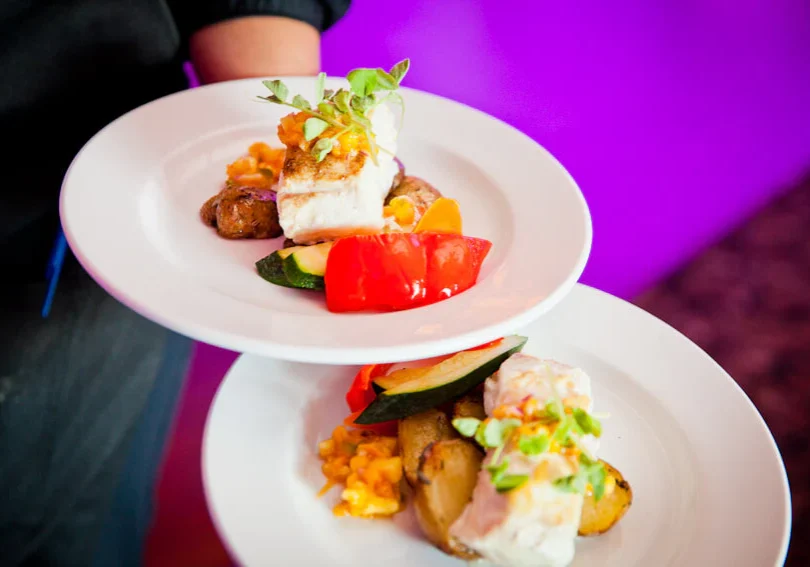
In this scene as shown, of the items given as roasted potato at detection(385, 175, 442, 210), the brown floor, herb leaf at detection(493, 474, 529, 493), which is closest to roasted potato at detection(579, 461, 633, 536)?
herb leaf at detection(493, 474, 529, 493)

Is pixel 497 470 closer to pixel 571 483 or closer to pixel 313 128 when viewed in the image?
pixel 571 483

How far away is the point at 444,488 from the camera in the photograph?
939 mm

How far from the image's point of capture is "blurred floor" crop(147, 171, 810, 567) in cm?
176

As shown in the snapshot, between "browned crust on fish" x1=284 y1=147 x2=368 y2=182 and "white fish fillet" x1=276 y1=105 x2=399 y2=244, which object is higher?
"browned crust on fish" x1=284 y1=147 x2=368 y2=182

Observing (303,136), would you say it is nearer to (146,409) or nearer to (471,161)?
(471,161)

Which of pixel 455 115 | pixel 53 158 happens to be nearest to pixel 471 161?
pixel 455 115

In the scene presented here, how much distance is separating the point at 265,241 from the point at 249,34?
2.09ft

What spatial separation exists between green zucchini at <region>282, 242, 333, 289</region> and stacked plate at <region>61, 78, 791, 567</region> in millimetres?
36

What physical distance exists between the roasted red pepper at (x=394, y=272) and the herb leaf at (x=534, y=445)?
31 centimetres

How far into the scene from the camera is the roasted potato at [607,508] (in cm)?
94

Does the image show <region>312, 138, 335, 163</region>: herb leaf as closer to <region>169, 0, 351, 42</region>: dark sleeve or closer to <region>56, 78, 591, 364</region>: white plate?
<region>56, 78, 591, 364</region>: white plate

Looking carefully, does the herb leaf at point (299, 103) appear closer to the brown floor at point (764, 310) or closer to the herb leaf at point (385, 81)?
the herb leaf at point (385, 81)

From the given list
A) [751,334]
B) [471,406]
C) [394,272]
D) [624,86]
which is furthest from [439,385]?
[751,334]

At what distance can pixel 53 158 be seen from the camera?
1520 mm
